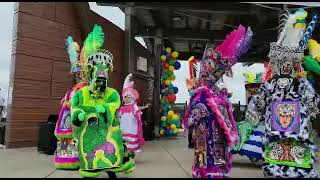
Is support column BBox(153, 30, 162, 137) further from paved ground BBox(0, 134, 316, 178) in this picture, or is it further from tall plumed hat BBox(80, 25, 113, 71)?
tall plumed hat BBox(80, 25, 113, 71)

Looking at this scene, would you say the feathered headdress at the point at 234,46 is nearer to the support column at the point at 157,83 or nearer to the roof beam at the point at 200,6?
the roof beam at the point at 200,6

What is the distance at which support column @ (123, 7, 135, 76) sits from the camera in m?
12.2

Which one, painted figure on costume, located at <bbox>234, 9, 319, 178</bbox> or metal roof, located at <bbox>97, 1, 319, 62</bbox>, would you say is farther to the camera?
metal roof, located at <bbox>97, 1, 319, 62</bbox>

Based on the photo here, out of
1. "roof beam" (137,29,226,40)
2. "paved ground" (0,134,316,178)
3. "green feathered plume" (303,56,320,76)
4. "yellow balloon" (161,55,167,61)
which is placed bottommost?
"paved ground" (0,134,316,178)

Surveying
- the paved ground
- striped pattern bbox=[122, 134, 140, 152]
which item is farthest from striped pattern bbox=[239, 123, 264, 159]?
striped pattern bbox=[122, 134, 140, 152]

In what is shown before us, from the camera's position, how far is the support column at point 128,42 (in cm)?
1218

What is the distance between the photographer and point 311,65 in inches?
232

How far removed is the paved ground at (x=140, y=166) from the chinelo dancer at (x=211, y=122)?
0.66 m

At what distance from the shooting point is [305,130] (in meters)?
5.23

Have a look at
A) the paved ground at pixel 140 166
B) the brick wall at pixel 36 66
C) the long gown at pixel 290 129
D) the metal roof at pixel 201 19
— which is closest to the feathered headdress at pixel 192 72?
the long gown at pixel 290 129

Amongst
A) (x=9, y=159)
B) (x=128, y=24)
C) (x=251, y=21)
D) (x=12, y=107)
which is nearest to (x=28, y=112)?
(x=12, y=107)

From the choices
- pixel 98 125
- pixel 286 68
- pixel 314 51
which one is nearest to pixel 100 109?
pixel 98 125

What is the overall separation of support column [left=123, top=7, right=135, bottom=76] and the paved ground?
152 inches

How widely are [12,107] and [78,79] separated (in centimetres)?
324
